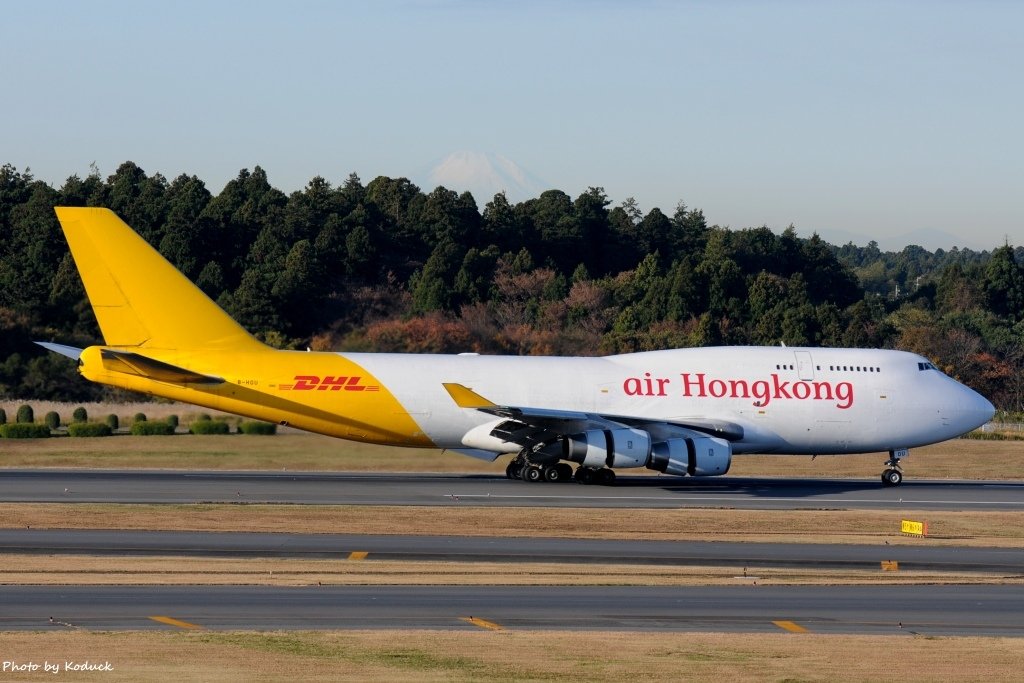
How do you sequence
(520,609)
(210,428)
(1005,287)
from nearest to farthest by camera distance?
(520,609), (210,428), (1005,287)

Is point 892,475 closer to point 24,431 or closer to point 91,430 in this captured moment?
point 91,430

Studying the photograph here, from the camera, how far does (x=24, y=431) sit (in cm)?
4359

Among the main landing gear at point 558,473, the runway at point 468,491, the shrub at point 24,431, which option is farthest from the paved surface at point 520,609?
the shrub at point 24,431

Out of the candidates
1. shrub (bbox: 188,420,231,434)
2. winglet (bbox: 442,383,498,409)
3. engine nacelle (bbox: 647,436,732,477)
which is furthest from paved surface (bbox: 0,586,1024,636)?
shrub (bbox: 188,420,231,434)

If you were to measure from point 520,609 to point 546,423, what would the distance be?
17.7 m

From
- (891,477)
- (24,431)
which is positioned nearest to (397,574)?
(891,477)

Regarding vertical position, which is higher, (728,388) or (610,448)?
(728,388)

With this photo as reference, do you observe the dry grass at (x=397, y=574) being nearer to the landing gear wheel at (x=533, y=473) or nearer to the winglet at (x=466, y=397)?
the winglet at (x=466, y=397)

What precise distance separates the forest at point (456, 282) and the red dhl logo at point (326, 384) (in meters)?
15.8

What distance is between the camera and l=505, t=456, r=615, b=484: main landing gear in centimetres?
3659

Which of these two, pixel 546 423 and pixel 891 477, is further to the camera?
pixel 891 477

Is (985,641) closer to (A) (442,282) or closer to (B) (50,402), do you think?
(B) (50,402)

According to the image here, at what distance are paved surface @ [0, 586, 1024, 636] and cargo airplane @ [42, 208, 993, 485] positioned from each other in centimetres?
1516

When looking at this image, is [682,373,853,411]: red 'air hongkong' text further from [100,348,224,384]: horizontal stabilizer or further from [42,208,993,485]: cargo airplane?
[100,348,224,384]: horizontal stabilizer
